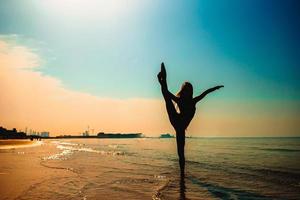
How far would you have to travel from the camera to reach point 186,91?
9641 mm

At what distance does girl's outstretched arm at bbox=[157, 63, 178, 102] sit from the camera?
9359 millimetres

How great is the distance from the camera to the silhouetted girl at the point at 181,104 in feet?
30.7

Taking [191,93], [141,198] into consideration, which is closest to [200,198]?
[141,198]

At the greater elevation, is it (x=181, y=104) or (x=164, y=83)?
(x=164, y=83)

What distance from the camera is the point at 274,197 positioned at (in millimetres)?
9297

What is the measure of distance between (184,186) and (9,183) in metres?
6.53

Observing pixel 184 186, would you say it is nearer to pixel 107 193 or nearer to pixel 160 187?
pixel 160 187

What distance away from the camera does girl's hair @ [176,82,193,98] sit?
9625mm

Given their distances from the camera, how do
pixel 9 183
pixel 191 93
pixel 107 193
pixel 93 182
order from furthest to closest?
pixel 93 182 < pixel 9 183 < pixel 191 93 < pixel 107 193

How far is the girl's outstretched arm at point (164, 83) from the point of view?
30.7 feet

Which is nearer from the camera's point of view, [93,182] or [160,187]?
[160,187]

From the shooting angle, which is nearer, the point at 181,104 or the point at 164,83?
the point at 164,83

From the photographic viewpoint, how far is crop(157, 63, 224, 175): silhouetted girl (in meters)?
9.36

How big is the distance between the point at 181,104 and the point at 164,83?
36.7 inches
